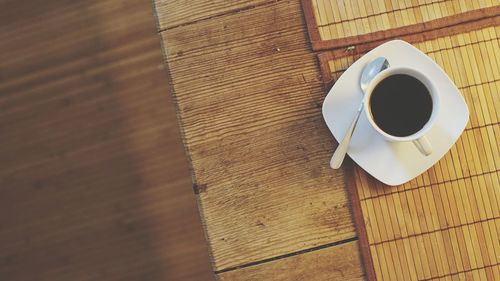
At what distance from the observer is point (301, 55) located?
76 centimetres

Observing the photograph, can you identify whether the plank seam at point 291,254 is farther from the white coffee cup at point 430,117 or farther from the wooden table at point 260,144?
the white coffee cup at point 430,117

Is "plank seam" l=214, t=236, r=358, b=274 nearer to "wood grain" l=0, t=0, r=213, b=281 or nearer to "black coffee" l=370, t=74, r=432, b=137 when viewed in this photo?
"black coffee" l=370, t=74, r=432, b=137

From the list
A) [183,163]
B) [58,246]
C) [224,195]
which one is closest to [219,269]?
[224,195]

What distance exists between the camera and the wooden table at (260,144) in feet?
2.46

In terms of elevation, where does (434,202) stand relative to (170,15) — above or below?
below

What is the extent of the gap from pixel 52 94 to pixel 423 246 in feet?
3.54

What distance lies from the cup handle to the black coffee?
14 millimetres

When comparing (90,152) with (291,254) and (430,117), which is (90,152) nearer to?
(291,254)

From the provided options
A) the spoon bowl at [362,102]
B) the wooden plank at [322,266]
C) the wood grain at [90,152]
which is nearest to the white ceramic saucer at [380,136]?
the spoon bowl at [362,102]

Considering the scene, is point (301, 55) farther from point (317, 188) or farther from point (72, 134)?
point (72, 134)

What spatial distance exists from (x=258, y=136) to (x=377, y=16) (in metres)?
0.25

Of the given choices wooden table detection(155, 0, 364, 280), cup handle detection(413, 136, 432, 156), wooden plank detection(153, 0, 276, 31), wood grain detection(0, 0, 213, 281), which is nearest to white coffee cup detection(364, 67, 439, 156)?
cup handle detection(413, 136, 432, 156)

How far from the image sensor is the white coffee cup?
65 cm

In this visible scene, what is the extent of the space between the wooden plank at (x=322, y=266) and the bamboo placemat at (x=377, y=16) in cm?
30
